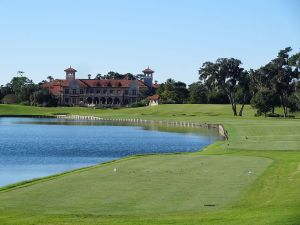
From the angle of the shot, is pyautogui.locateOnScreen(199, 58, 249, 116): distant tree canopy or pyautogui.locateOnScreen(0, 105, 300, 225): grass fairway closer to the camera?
pyautogui.locateOnScreen(0, 105, 300, 225): grass fairway

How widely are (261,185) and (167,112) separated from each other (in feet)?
453

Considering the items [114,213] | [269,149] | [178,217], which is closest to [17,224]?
[114,213]

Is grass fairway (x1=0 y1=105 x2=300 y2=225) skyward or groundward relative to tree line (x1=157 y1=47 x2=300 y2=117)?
groundward

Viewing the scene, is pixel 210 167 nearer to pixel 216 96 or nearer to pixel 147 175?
pixel 147 175

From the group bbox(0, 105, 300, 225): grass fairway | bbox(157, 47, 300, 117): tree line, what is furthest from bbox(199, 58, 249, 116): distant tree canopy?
bbox(0, 105, 300, 225): grass fairway

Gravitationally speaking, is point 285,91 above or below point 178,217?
above

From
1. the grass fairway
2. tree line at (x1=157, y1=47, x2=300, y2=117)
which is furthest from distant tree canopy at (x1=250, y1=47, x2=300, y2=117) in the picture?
the grass fairway

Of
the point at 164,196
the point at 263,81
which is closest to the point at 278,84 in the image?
the point at 263,81

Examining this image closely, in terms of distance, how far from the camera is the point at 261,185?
2538 centimetres

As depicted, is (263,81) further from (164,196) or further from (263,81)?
(164,196)

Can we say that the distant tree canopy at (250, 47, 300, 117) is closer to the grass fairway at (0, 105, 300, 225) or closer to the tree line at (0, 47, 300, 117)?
the tree line at (0, 47, 300, 117)

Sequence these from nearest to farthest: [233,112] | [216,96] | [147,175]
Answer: [147,175] → [233,112] → [216,96]

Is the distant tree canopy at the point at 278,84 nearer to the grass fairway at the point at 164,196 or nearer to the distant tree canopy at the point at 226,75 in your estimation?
the distant tree canopy at the point at 226,75

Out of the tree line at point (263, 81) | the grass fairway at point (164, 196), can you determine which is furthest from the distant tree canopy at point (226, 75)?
the grass fairway at point (164, 196)
